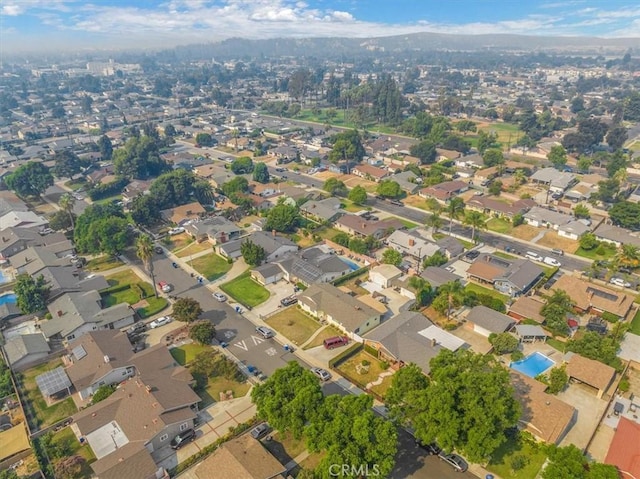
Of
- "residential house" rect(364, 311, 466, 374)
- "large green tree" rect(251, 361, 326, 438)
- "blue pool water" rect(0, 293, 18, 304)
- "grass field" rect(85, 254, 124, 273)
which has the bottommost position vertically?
"blue pool water" rect(0, 293, 18, 304)

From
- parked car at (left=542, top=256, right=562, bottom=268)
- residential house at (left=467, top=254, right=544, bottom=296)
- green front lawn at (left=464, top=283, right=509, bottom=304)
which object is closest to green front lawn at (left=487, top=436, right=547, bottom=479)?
green front lawn at (left=464, top=283, right=509, bottom=304)

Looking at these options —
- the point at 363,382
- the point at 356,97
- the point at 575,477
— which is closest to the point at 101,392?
the point at 363,382

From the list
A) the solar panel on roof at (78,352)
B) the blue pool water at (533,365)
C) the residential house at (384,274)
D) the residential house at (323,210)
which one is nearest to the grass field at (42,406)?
the solar panel on roof at (78,352)

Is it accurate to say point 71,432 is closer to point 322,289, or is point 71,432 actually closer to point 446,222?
point 322,289

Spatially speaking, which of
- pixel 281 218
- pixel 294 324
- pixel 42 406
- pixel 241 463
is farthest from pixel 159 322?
pixel 281 218

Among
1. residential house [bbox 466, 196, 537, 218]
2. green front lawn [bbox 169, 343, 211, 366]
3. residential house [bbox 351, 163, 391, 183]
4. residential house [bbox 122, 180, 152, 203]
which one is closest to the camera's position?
green front lawn [bbox 169, 343, 211, 366]

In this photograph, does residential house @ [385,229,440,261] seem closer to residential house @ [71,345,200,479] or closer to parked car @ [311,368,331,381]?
parked car @ [311,368,331,381]

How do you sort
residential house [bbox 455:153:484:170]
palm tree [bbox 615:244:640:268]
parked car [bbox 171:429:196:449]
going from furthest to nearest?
residential house [bbox 455:153:484:170], palm tree [bbox 615:244:640:268], parked car [bbox 171:429:196:449]
